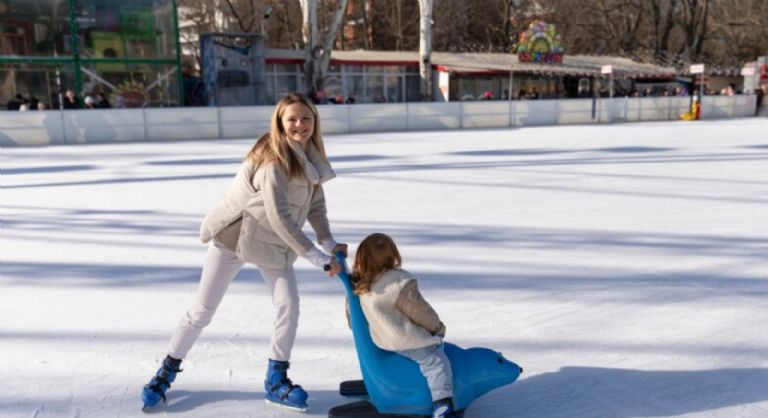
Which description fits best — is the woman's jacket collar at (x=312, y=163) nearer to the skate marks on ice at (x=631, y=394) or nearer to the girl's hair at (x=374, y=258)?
the girl's hair at (x=374, y=258)

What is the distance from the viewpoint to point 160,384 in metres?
2.26

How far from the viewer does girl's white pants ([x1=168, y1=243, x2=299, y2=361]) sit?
2.19m

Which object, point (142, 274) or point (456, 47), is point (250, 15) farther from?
A: point (142, 274)

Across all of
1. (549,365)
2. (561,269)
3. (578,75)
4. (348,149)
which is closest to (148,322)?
(549,365)

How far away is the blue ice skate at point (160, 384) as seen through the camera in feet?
7.29

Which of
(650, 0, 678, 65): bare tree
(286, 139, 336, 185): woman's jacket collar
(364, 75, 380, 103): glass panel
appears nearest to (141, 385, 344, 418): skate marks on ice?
(286, 139, 336, 185): woman's jacket collar

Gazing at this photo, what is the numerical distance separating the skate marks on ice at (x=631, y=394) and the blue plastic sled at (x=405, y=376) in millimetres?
191

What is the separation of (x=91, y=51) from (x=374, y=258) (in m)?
18.7

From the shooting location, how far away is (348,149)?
11898 mm

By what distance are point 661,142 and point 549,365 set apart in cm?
1127

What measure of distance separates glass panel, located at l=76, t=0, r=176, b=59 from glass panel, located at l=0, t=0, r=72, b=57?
0.47 m

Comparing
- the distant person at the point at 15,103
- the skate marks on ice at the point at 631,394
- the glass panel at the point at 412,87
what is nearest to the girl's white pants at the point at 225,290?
the skate marks on ice at the point at 631,394

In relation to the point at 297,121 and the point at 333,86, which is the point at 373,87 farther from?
the point at 297,121

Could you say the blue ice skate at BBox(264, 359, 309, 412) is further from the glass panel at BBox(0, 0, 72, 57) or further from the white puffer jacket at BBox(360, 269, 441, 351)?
the glass panel at BBox(0, 0, 72, 57)
